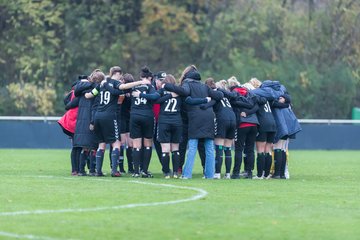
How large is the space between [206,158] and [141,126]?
1410 millimetres

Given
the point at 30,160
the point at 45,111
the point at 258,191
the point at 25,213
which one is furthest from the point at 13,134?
the point at 25,213

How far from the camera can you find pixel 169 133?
68.7ft

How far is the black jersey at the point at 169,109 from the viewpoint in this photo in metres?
20.8

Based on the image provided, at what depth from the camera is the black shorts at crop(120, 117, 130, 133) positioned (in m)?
22.4

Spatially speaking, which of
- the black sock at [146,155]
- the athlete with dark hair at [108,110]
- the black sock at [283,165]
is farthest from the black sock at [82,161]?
the black sock at [283,165]

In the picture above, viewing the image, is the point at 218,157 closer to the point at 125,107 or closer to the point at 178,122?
→ the point at 178,122

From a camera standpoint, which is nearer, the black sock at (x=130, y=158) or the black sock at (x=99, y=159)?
the black sock at (x=99, y=159)

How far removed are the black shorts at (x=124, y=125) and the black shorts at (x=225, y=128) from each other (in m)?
2.06

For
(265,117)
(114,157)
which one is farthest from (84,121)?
(265,117)

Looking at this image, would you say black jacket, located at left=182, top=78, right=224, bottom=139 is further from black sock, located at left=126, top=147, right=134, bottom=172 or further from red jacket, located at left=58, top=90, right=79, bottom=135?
red jacket, located at left=58, top=90, right=79, bottom=135

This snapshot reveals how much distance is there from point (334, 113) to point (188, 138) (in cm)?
2844

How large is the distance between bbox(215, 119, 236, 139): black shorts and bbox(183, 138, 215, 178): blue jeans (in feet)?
1.05

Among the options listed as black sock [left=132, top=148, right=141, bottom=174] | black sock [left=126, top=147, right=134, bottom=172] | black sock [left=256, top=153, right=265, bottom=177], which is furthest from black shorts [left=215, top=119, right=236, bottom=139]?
black sock [left=126, top=147, right=134, bottom=172]

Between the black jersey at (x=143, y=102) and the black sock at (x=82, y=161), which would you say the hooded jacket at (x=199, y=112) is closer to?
the black jersey at (x=143, y=102)
